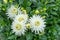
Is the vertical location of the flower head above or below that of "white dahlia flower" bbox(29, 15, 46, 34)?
above

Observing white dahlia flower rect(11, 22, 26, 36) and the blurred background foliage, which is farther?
the blurred background foliage

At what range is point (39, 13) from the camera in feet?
6.42

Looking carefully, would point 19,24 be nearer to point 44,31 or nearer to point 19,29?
point 19,29

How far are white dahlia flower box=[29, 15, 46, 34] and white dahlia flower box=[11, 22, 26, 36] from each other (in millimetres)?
90

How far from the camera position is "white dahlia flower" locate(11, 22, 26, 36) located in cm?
184

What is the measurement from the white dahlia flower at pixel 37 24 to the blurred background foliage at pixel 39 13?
74mm

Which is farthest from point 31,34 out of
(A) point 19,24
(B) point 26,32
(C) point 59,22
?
(C) point 59,22

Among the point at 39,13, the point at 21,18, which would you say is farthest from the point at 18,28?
the point at 39,13

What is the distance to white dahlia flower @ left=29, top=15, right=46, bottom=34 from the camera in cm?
184

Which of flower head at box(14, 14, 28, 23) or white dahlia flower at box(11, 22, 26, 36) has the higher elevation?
flower head at box(14, 14, 28, 23)

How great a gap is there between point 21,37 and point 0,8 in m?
0.39

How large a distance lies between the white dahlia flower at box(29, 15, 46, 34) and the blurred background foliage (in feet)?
0.24

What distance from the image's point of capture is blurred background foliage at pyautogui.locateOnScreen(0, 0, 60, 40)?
195 cm

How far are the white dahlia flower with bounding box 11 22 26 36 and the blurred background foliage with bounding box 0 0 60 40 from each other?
8 cm
